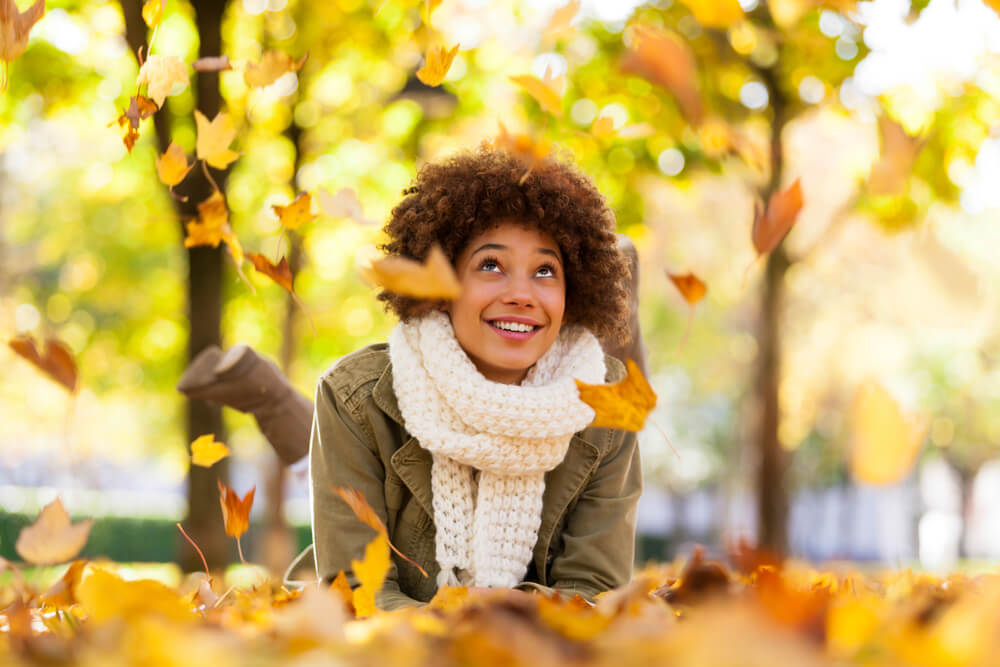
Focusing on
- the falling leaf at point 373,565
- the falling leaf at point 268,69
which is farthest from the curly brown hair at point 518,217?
the falling leaf at point 373,565

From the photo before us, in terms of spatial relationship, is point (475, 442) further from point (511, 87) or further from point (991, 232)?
point (991, 232)

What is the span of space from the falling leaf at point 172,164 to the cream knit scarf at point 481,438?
2.43 feet

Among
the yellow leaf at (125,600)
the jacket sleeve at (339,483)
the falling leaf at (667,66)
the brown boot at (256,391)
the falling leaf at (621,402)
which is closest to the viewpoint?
the yellow leaf at (125,600)

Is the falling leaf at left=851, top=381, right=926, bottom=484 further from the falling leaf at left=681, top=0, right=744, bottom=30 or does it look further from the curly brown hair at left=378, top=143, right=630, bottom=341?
the curly brown hair at left=378, top=143, right=630, bottom=341

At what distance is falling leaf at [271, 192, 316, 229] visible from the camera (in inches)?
85.5

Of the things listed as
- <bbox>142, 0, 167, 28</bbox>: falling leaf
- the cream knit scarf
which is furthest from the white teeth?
<bbox>142, 0, 167, 28</bbox>: falling leaf

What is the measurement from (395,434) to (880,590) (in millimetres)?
1354

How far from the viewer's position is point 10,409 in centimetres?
1973

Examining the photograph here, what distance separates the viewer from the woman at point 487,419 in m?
2.37

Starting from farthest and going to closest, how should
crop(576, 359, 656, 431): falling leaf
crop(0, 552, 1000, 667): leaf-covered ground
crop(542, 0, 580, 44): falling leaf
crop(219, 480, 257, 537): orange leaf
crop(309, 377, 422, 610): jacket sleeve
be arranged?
1. crop(309, 377, 422, 610): jacket sleeve
2. crop(219, 480, 257, 537): orange leaf
3. crop(542, 0, 580, 44): falling leaf
4. crop(576, 359, 656, 431): falling leaf
5. crop(0, 552, 1000, 667): leaf-covered ground

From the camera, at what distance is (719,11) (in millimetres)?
1412

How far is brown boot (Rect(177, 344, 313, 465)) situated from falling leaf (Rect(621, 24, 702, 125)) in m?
2.28

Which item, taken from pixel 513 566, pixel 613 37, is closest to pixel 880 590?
pixel 513 566

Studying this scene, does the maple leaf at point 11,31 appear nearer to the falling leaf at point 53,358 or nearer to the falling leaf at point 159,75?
the falling leaf at point 159,75
